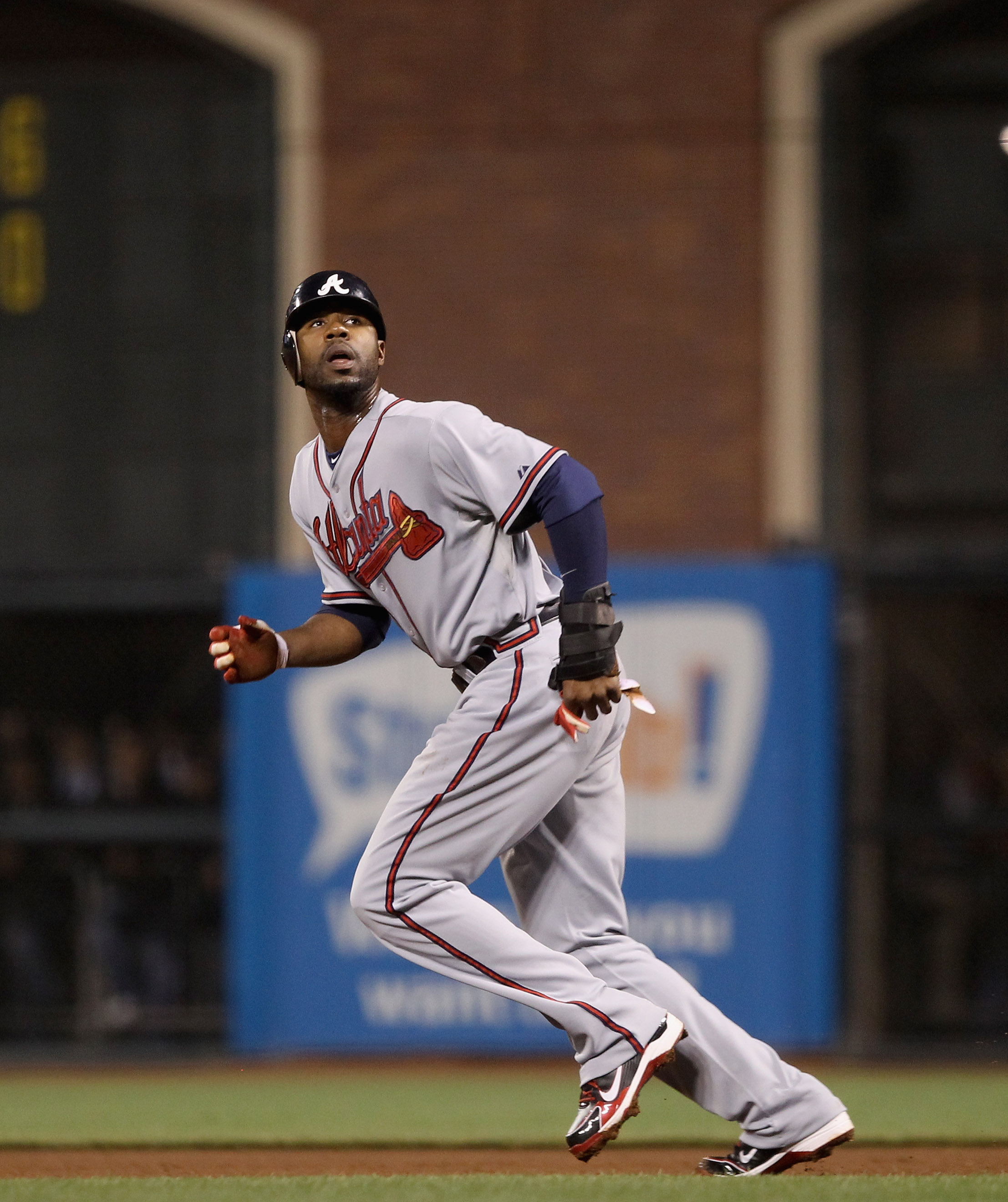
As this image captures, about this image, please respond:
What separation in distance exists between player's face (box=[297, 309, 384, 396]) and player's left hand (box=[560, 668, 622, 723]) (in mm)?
824

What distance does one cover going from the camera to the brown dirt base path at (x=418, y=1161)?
4.62m

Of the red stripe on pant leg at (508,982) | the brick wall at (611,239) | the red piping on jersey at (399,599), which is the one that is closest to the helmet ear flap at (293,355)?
the red piping on jersey at (399,599)

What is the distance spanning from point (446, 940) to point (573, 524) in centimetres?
92

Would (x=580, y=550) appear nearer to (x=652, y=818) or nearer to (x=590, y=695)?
(x=590, y=695)

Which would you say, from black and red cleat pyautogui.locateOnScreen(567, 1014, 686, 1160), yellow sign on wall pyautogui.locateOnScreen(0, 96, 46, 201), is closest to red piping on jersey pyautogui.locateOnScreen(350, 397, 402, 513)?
black and red cleat pyautogui.locateOnScreen(567, 1014, 686, 1160)

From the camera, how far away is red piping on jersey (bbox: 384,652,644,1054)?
148 inches

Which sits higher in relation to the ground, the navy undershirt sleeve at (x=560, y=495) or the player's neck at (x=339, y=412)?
the player's neck at (x=339, y=412)

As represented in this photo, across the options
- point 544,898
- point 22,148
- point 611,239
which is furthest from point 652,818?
point 22,148

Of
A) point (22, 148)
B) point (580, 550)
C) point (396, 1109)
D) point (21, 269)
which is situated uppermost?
point (22, 148)

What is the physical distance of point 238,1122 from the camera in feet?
20.5

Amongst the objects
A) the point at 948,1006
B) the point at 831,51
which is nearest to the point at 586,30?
the point at 831,51

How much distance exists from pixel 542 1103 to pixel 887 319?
528cm

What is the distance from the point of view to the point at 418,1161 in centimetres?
504

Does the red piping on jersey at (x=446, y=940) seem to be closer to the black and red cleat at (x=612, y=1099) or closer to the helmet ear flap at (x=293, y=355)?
the black and red cleat at (x=612, y=1099)
